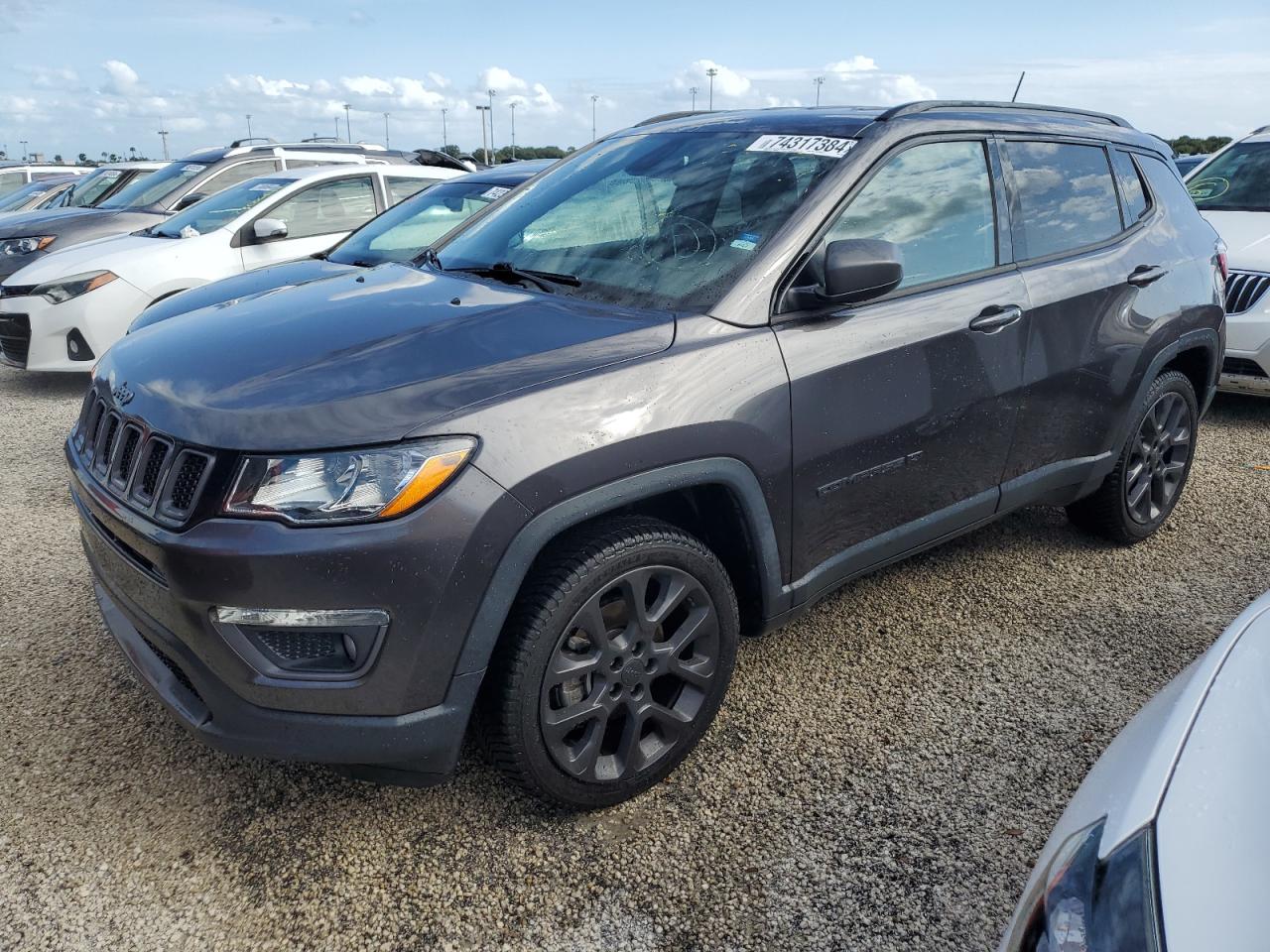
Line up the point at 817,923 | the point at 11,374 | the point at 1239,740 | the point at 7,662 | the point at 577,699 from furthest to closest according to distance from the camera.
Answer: the point at 11,374 → the point at 7,662 → the point at 577,699 → the point at 817,923 → the point at 1239,740

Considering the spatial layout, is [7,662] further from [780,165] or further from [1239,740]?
[1239,740]

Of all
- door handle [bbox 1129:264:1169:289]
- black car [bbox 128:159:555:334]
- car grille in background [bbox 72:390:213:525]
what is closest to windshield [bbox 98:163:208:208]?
black car [bbox 128:159:555:334]

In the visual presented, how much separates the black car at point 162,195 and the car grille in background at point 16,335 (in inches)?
82.8

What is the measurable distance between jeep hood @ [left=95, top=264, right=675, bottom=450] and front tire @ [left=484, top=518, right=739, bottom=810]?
1.50 ft

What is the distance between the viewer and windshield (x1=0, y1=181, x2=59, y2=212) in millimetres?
14883

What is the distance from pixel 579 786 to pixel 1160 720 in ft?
4.48

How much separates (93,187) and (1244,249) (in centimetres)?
1270

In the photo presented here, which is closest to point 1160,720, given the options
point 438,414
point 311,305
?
point 438,414

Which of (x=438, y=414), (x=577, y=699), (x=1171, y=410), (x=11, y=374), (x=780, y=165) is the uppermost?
(x=780, y=165)

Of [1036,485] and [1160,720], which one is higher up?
[1160,720]

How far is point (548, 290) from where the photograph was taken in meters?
2.77

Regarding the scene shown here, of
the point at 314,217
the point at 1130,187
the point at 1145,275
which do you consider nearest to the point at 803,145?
the point at 1145,275

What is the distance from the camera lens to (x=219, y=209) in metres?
7.45

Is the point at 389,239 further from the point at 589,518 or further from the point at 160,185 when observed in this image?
the point at 160,185
